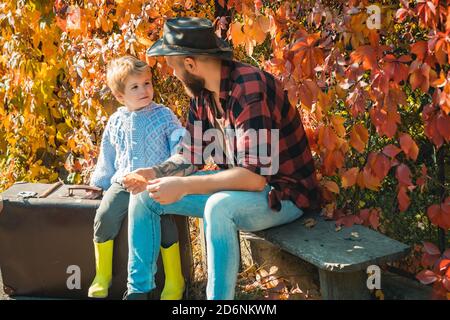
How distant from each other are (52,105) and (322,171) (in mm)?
2409

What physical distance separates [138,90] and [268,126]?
0.87 meters

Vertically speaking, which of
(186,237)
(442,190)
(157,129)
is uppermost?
(157,129)

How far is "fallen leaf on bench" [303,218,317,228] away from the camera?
3.18 meters

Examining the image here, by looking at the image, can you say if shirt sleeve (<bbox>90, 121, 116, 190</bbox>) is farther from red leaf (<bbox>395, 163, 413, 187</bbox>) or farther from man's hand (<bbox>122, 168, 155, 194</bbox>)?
red leaf (<bbox>395, 163, 413, 187</bbox>)

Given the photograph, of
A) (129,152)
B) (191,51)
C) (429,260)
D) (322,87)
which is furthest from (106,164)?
(429,260)

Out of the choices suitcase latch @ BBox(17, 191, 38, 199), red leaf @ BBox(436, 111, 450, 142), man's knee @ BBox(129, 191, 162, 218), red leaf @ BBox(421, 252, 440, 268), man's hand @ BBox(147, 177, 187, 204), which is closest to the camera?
red leaf @ BBox(436, 111, 450, 142)

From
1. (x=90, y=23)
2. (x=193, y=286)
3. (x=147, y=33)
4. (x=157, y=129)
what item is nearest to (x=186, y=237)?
(x=193, y=286)

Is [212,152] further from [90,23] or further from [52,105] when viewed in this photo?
[52,105]

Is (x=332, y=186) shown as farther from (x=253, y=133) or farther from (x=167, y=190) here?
(x=167, y=190)

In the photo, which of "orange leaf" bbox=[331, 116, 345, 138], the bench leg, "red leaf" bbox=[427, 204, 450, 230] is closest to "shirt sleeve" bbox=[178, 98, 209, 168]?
"orange leaf" bbox=[331, 116, 345, 138]

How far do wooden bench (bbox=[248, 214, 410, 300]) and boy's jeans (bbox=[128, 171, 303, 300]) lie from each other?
10 centimetres

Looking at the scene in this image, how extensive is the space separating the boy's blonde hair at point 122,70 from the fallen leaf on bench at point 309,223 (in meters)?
1.11

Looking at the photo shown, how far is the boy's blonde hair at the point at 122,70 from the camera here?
12.0 ft

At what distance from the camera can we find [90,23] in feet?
14.2
